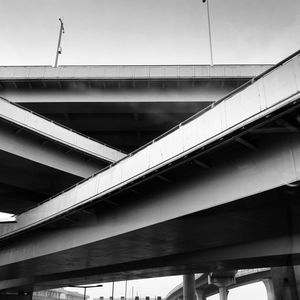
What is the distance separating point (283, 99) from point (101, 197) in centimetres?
822

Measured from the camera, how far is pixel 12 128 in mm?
20234

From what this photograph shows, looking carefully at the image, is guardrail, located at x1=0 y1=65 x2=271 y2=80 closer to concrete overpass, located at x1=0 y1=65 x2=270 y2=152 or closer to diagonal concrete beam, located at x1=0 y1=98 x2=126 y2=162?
concrete overpass, located at x1=0 y1=65 x2=270 y2=152

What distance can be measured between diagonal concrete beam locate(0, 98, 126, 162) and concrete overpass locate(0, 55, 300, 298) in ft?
13.0

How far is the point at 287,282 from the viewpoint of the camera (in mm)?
22391

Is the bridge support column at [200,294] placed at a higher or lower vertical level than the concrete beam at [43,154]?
lower

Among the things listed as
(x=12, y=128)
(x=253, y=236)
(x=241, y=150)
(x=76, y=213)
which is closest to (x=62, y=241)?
(x=76, y=213)

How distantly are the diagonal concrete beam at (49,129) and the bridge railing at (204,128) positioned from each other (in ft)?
14.9

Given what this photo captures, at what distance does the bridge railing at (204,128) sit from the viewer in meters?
8.94

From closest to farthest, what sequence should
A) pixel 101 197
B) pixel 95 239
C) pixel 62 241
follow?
pixel 101 197 → pixel 95 239 → pixel 62 241

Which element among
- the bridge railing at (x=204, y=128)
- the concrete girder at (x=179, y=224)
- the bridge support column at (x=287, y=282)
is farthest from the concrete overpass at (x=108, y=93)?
the bridge support column at (x=287, y=282)

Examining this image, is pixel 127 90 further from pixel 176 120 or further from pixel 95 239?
pixel 95 239

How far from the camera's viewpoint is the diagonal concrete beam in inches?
767

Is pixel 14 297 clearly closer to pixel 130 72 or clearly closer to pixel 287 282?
pixel 130 72

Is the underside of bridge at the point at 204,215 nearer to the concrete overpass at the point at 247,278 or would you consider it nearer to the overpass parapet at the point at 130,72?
the overpass parapet at the point at 130,72
